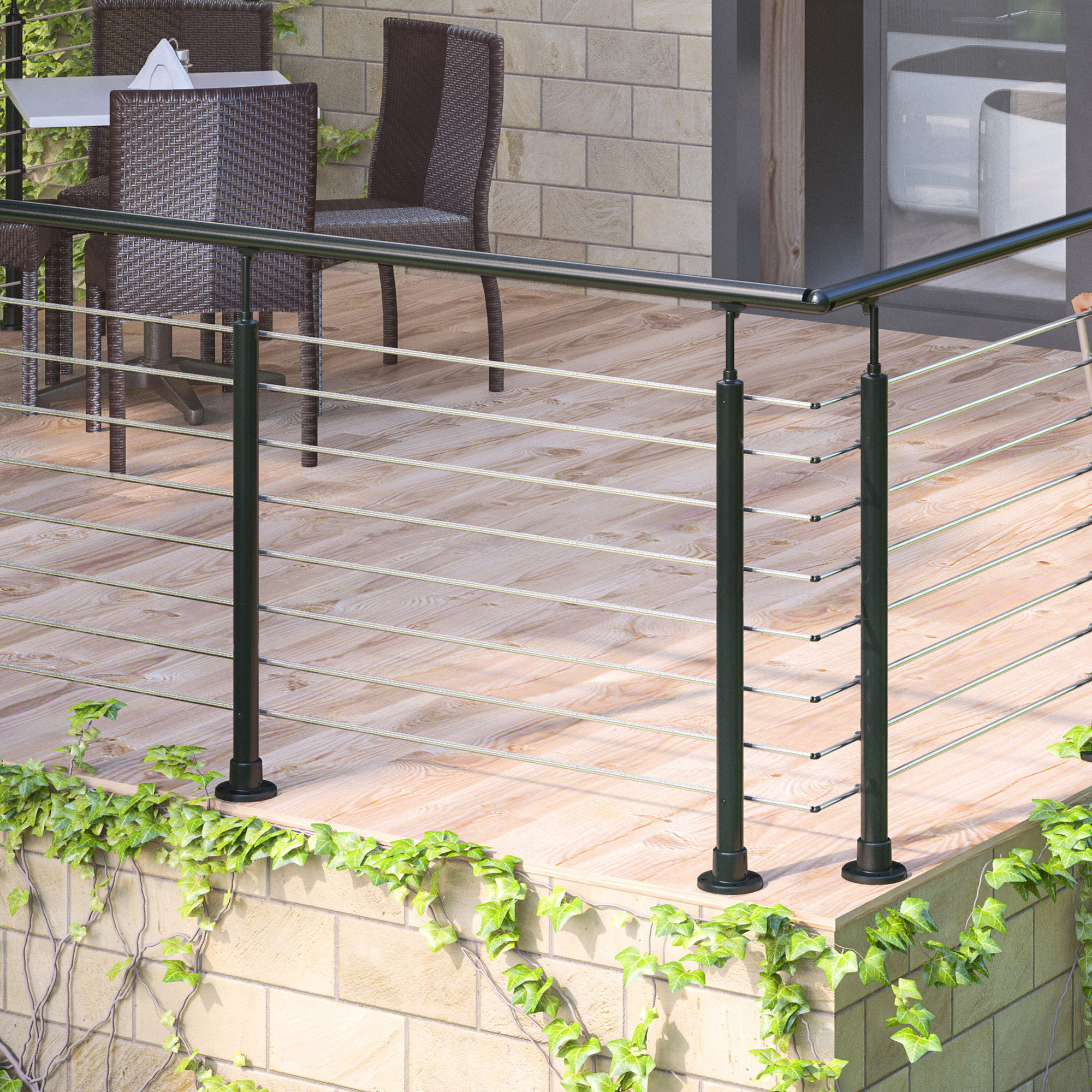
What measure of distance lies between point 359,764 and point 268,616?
0.84 metres

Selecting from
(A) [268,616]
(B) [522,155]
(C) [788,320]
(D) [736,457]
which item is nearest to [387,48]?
(B) [522,155]

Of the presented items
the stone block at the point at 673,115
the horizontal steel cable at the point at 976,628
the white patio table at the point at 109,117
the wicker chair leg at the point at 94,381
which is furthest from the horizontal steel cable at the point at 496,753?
the stone block at the point at 673,115

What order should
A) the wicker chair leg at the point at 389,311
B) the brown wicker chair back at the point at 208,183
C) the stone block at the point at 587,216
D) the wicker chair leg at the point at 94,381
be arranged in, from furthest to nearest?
the stone block at the point at 587,216 < the wicker chair leg at the point at 389,311 < the wicker chair leg at the point at 94,381 < the brown wicker chair back at the point at 208,183

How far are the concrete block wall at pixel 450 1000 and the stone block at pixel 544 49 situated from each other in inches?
168

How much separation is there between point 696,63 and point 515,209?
93 centimetres

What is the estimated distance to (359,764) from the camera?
3.36m

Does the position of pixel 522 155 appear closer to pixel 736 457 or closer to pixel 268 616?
pixel 268 616

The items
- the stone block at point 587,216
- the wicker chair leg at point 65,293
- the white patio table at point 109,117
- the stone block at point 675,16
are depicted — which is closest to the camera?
the white patio table at point 109,117

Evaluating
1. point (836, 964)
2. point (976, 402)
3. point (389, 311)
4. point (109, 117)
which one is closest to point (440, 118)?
point (389, 311)

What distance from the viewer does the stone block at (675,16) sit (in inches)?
256

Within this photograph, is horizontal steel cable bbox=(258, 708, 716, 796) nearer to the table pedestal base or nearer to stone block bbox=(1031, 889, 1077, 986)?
stone block bbox=(1031, 889, 1077, 986)

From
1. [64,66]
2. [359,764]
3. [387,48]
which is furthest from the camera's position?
[64,66]

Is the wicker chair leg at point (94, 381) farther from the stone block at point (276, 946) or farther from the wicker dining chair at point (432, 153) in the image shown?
the stone block at point (276, 946)

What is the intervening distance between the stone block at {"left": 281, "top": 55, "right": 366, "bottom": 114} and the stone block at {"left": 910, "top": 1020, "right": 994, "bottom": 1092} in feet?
16.8
